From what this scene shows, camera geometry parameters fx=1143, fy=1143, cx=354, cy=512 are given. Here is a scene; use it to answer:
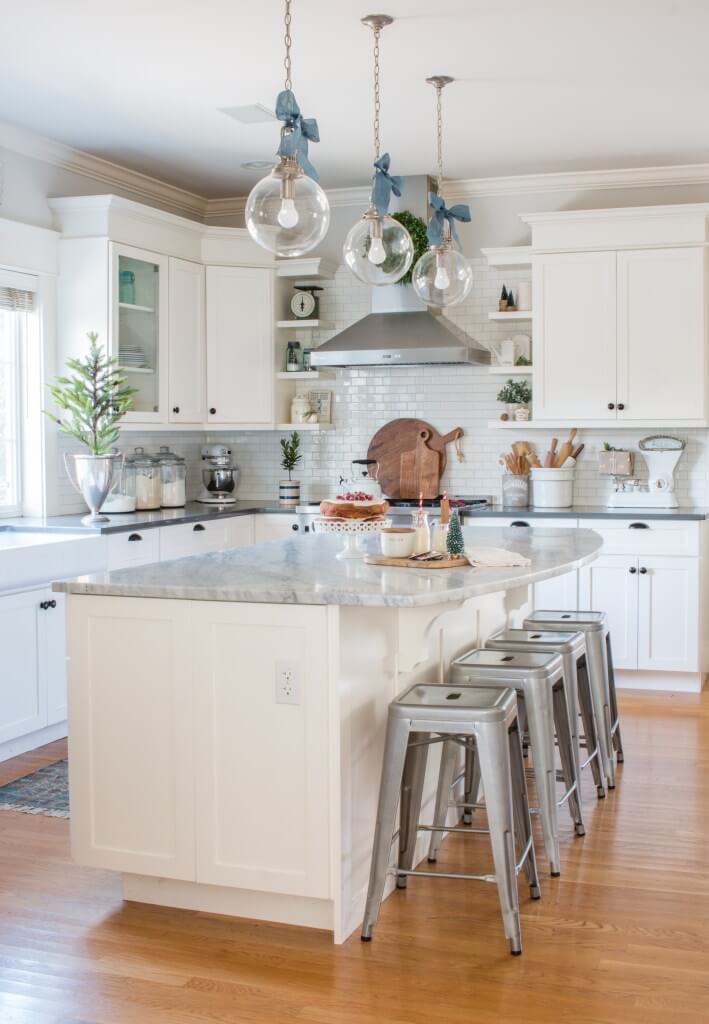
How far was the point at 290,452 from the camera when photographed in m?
7.36

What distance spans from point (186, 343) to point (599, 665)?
135 inches

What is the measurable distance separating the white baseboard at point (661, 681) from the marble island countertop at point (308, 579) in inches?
92.3

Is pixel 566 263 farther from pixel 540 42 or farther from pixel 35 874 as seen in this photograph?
pixel 35 874

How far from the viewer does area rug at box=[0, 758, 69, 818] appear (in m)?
4.19

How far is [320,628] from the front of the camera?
3.02m

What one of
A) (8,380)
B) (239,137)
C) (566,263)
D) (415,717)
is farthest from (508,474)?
(415,717)

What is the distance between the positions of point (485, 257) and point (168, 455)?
2.25 meters

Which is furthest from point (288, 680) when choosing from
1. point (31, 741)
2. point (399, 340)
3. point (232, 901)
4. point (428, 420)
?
point (428, 420)

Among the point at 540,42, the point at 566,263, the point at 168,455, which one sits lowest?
the point at 168,455

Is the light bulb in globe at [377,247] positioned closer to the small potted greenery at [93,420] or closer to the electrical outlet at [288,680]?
the electrical outlet at [288,680]

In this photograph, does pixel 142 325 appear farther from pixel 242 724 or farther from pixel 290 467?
pixel 242 724

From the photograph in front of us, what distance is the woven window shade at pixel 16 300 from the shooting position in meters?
5.73

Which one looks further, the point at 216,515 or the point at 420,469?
the point at 420,469

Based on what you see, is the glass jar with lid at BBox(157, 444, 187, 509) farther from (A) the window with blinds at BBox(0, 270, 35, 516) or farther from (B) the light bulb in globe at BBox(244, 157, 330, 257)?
(B) the light bulb in globe at BBox(244, 157, 330, 257)
